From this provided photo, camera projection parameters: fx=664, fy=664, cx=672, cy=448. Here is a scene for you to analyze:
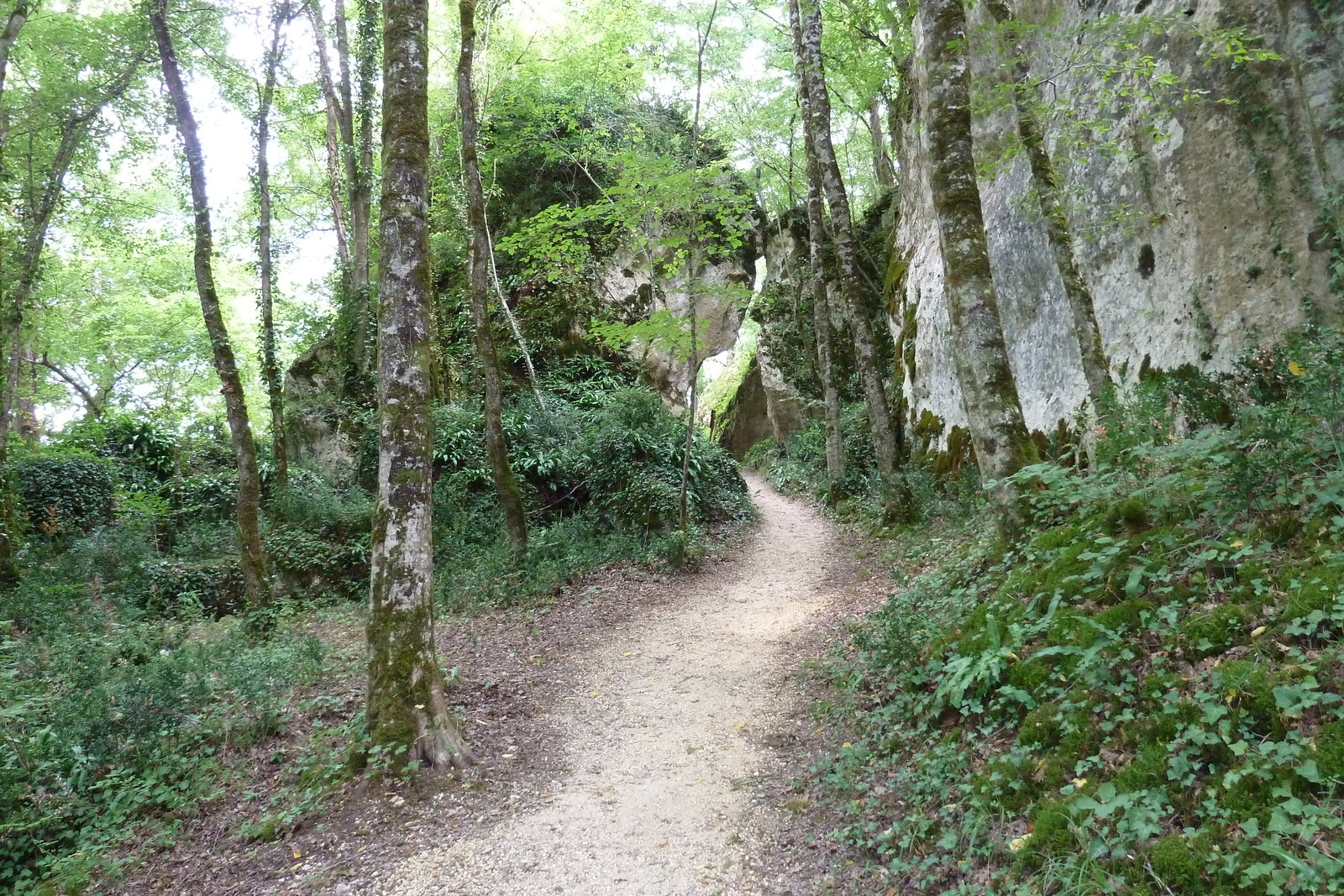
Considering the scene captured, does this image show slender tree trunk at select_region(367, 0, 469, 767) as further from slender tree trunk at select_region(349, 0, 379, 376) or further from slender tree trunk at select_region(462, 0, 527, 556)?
slender tree trunk at select_region(349, 0, 379, 376)

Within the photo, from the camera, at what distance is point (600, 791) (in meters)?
4.84

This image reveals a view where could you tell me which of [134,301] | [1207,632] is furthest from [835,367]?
[134,301]

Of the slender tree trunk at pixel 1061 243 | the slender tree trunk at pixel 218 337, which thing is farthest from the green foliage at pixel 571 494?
the slender tree trunk at pixel 1061 243

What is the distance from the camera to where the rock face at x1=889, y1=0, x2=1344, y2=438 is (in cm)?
552

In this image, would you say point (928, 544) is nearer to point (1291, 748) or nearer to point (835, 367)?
point (1291, 748)

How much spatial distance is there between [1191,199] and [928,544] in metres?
4.68

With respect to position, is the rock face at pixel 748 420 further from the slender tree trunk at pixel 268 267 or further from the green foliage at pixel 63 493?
the green foliage at pixel 63 493

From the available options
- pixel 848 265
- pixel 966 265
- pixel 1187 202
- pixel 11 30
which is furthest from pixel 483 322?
pixel 1187 202

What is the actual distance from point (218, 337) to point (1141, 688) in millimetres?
10605

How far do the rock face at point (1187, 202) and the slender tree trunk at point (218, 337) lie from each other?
30.3ft

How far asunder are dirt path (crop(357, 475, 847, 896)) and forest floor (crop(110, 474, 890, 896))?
0.6 inches

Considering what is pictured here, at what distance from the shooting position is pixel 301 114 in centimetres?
1574

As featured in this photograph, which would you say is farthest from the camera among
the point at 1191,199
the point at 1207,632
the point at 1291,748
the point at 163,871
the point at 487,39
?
the point at 487,39

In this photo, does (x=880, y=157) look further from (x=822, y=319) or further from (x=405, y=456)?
(x=405, y=456)
